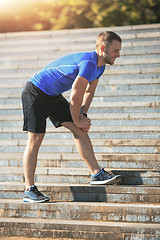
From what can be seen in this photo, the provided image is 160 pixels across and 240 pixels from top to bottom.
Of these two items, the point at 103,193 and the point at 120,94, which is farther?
the point at 120,94

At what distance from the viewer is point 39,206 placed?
12.7ft

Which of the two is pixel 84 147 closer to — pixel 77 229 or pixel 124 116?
pixel 77 229

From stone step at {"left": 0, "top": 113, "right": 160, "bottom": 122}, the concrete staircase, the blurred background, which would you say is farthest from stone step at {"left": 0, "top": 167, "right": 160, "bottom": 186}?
the blurred background

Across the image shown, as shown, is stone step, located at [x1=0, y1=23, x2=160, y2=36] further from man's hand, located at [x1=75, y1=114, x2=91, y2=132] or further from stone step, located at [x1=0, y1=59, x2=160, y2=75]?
man's hand, located at [x1=75, y1=114, x2=91, y2=132]

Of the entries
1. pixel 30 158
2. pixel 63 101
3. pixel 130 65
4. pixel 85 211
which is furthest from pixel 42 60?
pixel 85 211

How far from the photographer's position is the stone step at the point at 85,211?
3633mm

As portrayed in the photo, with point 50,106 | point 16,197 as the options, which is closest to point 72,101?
point 50,106

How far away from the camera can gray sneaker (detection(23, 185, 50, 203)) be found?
3904mm

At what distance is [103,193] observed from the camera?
4016 mm

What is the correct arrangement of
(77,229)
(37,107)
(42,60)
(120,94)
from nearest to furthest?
(77,229) < (37,107) < (120,94) < (42,60)

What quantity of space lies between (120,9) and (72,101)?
1142 centimetres

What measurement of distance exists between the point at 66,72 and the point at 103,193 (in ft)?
4.30

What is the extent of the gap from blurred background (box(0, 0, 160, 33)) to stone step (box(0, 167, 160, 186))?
10439mm

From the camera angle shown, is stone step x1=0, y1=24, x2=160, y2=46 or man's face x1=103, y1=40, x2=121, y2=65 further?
stone step x1=0, y1=24, x2=160, y2=46
